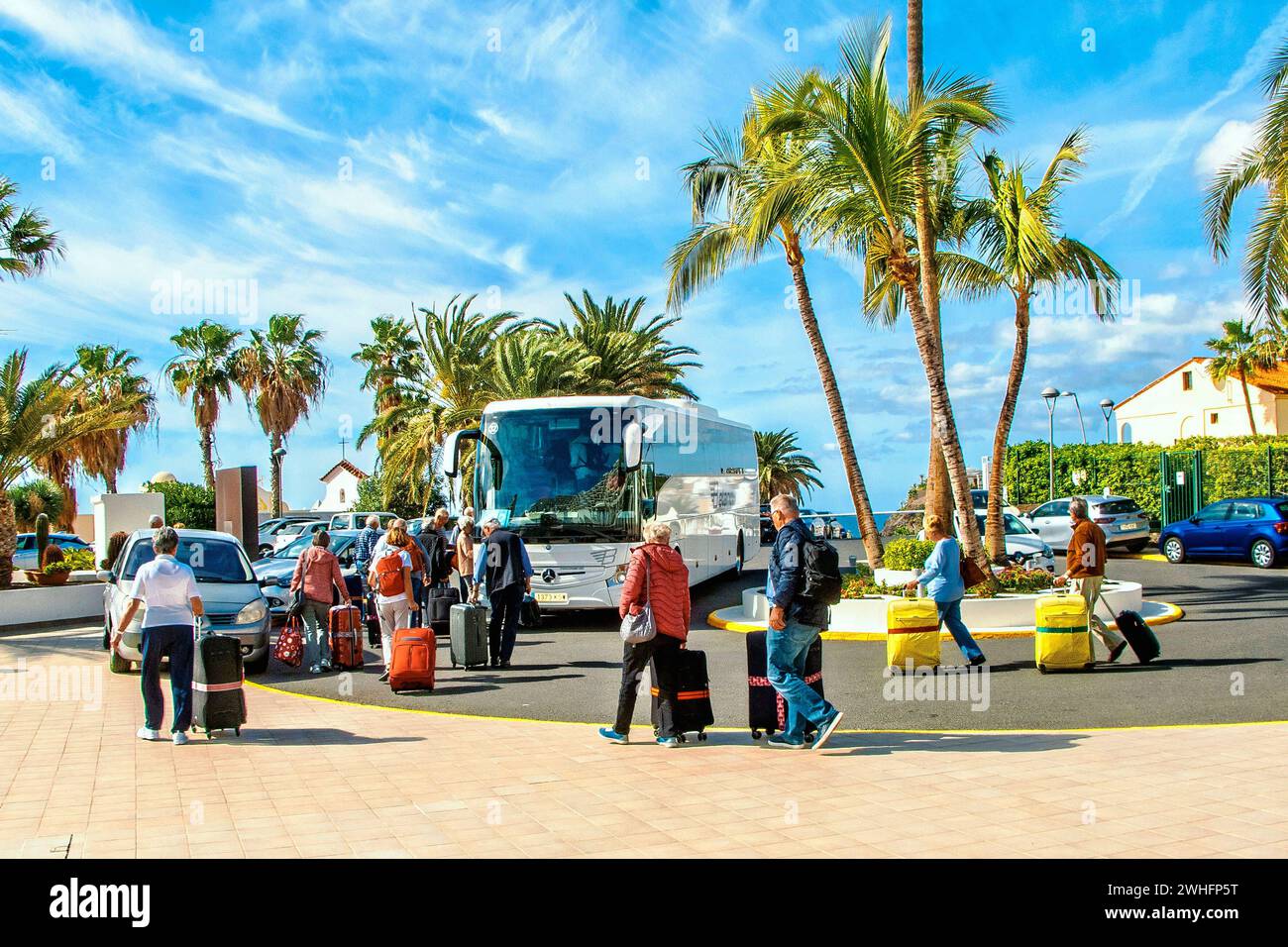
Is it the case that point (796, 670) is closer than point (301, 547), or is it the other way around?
point (796, 670)

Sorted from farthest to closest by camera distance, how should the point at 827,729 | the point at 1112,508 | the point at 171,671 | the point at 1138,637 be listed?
the point at 1112,508, the point at 1138,637, the point at 171,671, the point at 827,729

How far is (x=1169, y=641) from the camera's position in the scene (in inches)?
544

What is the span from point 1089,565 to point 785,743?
5326 mm

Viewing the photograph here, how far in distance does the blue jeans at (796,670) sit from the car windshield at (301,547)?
1376 cm

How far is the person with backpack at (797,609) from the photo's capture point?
26.4 feet

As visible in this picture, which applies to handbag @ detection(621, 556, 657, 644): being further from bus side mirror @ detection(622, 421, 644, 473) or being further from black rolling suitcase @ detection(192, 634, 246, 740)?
bus side mirror @ detection(622, 421, 644, 473)

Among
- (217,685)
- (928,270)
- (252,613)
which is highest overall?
(928,270)

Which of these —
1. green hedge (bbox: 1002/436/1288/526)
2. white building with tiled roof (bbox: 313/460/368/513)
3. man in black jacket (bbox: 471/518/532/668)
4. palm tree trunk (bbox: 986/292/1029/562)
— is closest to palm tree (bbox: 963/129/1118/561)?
palm tree trunk (bbox: 986/292/1029/562)

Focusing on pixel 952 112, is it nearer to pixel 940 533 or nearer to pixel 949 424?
pixel 949 424

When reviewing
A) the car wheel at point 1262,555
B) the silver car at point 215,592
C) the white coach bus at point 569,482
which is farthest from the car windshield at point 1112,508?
the silver car at point 215,592

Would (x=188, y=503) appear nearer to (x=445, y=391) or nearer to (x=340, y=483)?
(x=445, y=391)

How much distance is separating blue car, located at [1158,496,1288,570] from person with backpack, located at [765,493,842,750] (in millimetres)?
20242

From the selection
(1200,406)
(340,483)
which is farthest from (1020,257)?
(340,483)

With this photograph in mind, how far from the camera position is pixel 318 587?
1369 centimetres
